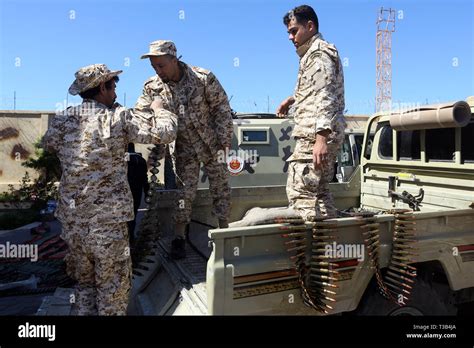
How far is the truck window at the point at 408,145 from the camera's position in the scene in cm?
367

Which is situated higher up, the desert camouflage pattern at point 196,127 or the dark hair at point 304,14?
the dark hair at point 304,14

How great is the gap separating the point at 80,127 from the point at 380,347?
206 centimetres

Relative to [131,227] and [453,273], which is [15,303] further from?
A: [453,273]

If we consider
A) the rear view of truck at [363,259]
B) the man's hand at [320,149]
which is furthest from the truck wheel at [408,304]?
the man's hand at [320,149]

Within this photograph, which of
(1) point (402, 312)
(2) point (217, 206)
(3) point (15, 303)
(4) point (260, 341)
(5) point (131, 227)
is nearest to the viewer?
(4) point (260, 341)

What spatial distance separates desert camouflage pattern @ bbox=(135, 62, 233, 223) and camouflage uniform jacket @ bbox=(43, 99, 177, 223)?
0.71m

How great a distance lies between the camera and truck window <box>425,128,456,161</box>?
129 inches

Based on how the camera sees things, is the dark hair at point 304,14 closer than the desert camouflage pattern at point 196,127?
Yes

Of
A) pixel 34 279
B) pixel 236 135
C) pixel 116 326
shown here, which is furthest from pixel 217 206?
pixel 236 135

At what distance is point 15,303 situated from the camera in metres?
4.42

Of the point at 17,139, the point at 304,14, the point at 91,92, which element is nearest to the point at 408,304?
the point at 304,14

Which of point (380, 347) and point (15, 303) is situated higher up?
point (380, 347)

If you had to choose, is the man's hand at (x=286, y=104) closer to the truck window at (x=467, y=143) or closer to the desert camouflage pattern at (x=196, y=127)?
the desert camouflage pattern at (x=196, y=127)

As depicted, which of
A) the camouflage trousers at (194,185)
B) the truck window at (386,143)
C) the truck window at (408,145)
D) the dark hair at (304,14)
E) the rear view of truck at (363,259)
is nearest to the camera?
the rear view of truck at (363,259)
